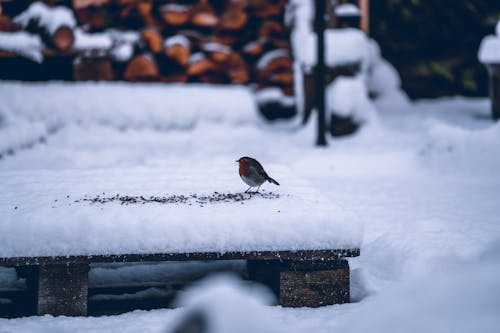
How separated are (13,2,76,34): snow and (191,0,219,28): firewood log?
5.62 ft

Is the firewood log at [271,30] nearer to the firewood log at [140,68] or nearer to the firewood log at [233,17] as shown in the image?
the firewood log at [233,17]

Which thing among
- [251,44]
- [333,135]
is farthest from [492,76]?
[251,44]

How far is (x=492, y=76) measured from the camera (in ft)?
22.7

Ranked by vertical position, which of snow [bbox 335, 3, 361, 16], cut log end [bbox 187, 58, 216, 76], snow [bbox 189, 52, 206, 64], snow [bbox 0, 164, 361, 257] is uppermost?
snow [bbox 335, 3, 361, 16]

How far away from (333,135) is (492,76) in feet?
6.83

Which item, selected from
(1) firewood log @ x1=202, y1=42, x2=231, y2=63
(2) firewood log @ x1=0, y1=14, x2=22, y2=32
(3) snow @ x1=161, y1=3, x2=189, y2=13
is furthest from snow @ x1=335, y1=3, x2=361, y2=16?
(2) firewood log @ x1=0, y1=14, x2=22, y2=32

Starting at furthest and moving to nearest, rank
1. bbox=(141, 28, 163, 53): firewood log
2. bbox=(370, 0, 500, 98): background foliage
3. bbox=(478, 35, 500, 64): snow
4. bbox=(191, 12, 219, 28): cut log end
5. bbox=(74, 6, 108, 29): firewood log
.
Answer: bbox=(370, 0, 500, 98): background foliage → bbox=(191, 12, 219, 28): cut log end → bbox=(141, 28, 163, 53): firewood log → bbox=(74, 6, 108, 29): firewood log → bbox=(478, 35, 500, 64): snow

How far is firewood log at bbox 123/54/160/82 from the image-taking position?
756 cm

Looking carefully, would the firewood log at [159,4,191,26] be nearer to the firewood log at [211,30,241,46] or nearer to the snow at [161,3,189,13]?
the snow at [161,3,189,13]

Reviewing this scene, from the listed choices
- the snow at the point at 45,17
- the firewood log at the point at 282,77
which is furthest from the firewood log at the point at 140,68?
the firewood log at the point at 282,77

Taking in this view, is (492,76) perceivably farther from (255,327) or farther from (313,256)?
(255,327)

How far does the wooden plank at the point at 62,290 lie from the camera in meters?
2.52

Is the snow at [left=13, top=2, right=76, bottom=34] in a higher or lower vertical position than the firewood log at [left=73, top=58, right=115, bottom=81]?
higher

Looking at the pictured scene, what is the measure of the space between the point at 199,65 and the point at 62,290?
5721 millimetres
